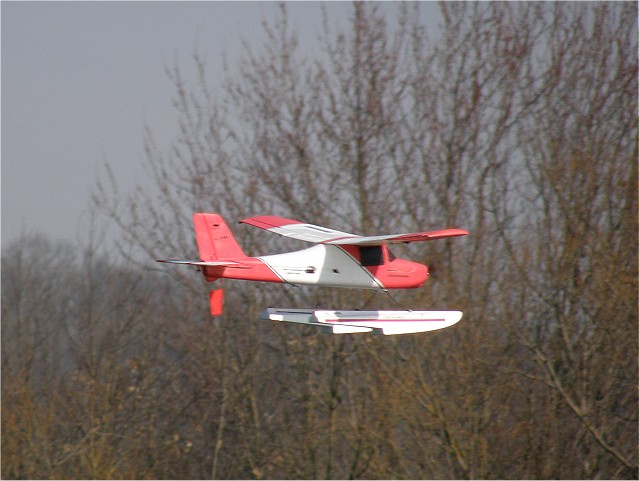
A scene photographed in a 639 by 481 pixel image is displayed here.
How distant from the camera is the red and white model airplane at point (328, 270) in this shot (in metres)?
9.60

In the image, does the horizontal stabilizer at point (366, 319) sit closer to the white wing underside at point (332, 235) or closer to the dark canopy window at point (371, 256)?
the dark canopy window at point (371, 256)

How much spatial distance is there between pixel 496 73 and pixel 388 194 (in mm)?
5401

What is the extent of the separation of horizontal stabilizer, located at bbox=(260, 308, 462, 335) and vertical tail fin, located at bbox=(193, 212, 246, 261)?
2.48ft

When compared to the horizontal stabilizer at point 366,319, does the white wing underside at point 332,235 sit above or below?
above

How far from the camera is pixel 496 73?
87.2ft

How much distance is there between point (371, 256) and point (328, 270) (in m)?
0.50

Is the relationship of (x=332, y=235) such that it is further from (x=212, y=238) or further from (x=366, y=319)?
(x=212, y=238)

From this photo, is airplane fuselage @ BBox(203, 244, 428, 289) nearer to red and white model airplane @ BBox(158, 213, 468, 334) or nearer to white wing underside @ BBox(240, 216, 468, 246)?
red and white model airplane @ BBox(158, 213, 468, 334)

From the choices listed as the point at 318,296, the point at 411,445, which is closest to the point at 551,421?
the point at 411,445

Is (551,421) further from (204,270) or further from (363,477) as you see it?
(204,270)

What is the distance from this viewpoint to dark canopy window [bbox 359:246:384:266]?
33.0 ft

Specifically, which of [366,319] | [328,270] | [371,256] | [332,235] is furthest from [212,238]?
[366,319]

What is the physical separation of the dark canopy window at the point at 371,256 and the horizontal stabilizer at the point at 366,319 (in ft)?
1.71

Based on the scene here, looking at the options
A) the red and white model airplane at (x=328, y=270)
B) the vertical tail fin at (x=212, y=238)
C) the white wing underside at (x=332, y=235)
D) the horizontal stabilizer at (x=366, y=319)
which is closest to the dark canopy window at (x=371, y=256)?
the red and white model airplane at (x=328, y=270)
